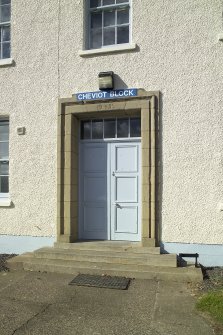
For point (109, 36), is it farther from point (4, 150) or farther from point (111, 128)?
point (4, 150)

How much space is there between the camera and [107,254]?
22.3 ft

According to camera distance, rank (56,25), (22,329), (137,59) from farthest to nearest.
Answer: (56,25)
(137,59)
(22,329)

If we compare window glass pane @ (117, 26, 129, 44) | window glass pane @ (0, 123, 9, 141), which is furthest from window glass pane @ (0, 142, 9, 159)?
window glass pane @ (117, 26, 129, 44)

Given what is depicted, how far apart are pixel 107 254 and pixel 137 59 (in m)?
3.83

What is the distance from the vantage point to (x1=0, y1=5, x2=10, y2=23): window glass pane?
8391 mm

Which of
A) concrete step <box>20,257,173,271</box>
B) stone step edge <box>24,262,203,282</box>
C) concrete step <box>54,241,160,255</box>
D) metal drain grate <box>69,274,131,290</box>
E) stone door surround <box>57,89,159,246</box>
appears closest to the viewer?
metal drain grate <box>69,274,131,290</box>

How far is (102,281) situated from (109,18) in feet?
17.6

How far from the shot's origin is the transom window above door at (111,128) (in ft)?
25.2

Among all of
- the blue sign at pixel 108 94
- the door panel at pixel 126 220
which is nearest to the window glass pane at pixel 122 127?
the blue sign at pixel 108 94

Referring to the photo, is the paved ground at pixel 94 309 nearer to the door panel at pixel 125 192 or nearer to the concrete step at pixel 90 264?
the concrete step at pixel 90 264

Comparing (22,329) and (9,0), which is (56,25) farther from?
(22,329)

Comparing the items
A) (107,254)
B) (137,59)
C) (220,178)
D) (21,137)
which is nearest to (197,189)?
(220,178)

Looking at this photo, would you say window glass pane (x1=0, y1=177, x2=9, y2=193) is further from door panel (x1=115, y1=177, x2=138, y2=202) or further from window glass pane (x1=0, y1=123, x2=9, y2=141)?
door panel (x1=115, y1=177, x2=138, y2=202)

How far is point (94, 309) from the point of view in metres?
4.93
